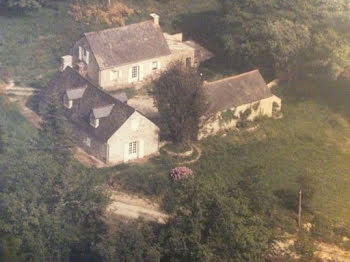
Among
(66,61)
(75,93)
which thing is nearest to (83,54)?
(66,61)

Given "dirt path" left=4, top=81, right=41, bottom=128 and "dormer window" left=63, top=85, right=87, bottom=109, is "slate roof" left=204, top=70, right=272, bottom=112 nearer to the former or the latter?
"dormer window" left=63, top=85, right=87, bottom=109

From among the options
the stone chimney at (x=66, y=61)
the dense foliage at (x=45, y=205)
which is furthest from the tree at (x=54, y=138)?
the stone chimney at (x=66, y=61)

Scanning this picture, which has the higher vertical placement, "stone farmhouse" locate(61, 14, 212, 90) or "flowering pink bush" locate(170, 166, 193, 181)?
"stone farmhouse" locate(61, 14, 212, 90)

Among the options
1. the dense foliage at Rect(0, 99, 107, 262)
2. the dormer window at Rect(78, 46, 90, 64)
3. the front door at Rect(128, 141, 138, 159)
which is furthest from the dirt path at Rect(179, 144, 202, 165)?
the dormer window at Rect(78, 46, 90, 64)

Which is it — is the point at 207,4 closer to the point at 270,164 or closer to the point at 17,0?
the point at 17,0

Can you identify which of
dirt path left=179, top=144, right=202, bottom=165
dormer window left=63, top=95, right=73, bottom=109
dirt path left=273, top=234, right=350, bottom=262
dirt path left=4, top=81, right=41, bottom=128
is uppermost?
dormer window left=63, top=95, right=73, bottom=109

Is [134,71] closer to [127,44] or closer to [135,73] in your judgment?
[135,73]

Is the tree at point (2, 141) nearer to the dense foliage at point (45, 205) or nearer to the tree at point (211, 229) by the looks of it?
the dense foliage at point (45, 205)
